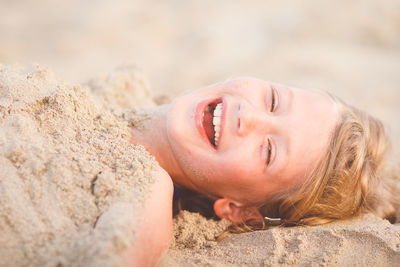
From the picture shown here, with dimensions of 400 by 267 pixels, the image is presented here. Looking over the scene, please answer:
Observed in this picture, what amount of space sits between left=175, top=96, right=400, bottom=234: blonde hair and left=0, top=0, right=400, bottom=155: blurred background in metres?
1.54

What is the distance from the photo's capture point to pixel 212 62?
15.1 feet

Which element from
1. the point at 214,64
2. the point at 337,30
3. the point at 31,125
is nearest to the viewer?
the point at 31,125

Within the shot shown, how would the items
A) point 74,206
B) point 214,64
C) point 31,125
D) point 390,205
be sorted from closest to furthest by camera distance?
point 74,206
point 31,125
point 390,205
point 214,64

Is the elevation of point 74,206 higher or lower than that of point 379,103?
higher

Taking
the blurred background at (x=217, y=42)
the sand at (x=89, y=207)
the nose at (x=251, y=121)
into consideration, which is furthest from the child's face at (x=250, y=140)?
the blurred background at (x=217, y=42)

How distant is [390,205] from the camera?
7.77 ft

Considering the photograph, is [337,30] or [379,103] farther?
[337,30]

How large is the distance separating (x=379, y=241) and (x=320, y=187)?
423 millimetres

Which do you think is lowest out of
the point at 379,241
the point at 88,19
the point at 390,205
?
the point at 390,205

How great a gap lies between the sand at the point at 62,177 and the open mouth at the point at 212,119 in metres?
0.47

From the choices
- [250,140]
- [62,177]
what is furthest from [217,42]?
[62,177]

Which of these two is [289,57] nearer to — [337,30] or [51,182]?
[337,30]

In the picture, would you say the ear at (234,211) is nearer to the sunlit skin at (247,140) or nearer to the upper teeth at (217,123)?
the sunlit skin at (247,140)

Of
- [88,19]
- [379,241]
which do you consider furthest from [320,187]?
[88,19]
